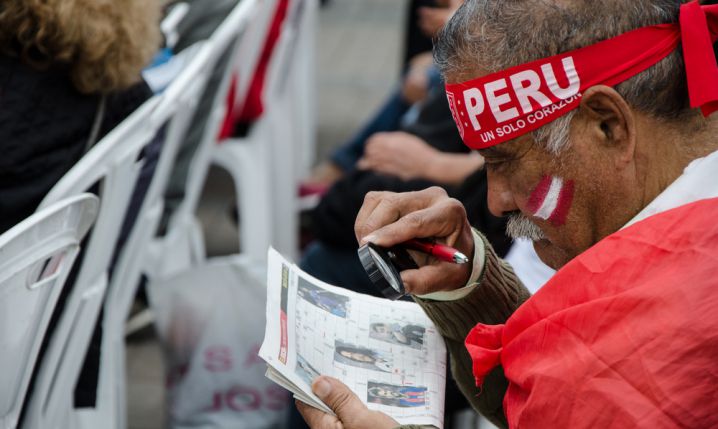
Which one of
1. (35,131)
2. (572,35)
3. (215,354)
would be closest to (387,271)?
(572,35)

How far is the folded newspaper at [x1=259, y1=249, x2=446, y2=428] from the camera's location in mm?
1630

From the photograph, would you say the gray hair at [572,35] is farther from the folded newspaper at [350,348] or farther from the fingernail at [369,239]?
the folded newspaper at [350,348]

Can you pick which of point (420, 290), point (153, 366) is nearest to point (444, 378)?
point (420, 290)

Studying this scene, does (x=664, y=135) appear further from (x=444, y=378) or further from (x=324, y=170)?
→ (x=324, y=170)

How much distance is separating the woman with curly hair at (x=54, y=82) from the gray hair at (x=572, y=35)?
100 cm

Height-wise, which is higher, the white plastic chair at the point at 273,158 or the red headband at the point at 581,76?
the red headband at the point at 581,76

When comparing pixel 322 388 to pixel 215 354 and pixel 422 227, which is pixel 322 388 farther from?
pixel 215 354

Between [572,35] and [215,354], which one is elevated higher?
[572,35]

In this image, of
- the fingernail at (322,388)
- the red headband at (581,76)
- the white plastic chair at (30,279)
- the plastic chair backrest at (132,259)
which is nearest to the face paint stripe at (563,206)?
the red headband at (581,76)

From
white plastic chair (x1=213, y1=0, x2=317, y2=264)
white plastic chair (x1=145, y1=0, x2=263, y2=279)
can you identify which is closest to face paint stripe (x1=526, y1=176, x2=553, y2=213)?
white plastic chair (x1=145, y1=0, x2=263, y2=279)

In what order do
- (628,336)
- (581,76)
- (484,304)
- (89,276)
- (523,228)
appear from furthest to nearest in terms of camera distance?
(89,276) < (484,304) < (523,228) < (581,76) < (628,336)

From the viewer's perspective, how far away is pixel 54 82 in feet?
7.41

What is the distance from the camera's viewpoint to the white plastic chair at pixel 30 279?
1.73 m

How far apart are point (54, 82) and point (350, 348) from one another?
3.20 ft
